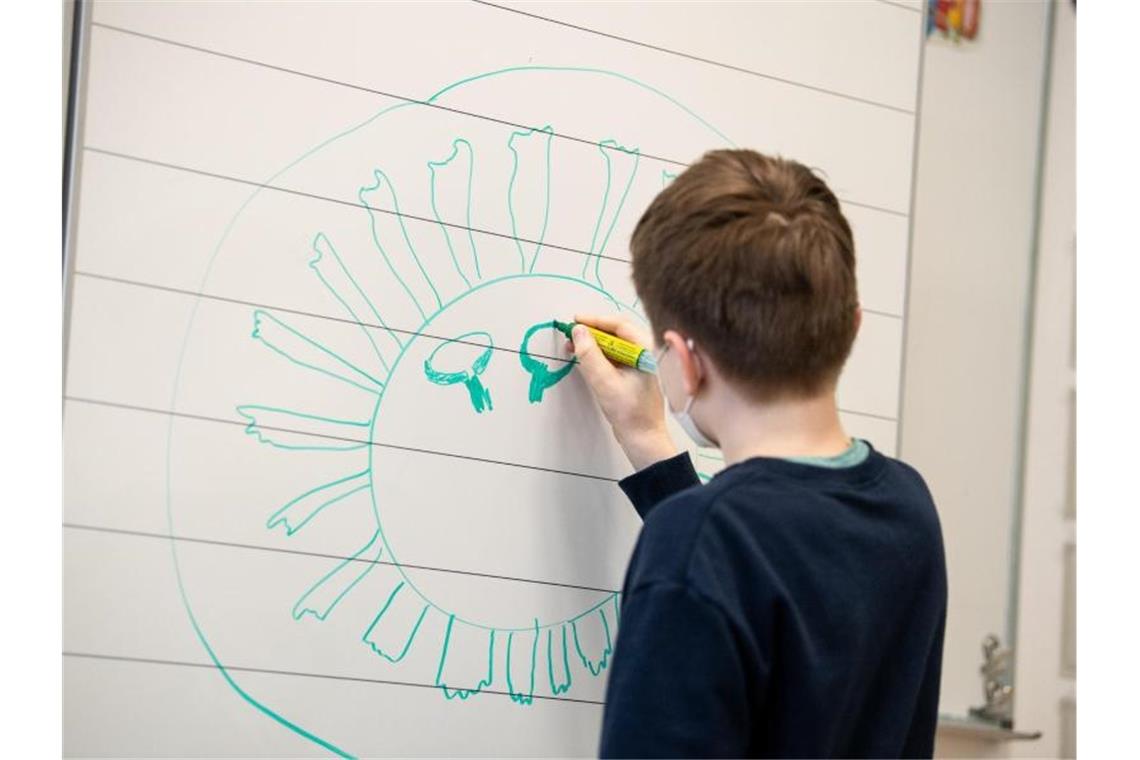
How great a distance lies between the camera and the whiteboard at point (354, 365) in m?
1.04

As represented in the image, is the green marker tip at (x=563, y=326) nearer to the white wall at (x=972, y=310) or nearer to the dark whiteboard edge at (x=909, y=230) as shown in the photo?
A: the dark whiteboard edge at (x=909, y=230)

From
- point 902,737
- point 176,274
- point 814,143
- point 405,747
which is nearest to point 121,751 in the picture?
point 405,747

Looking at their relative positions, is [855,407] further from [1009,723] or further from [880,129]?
[1009,723]

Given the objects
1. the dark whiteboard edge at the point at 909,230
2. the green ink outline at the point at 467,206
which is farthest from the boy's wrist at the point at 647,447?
the dark whiteboard edge at the point at 909,230

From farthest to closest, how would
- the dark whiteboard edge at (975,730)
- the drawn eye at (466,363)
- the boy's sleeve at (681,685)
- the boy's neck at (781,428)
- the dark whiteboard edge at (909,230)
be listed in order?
1. the dark whiteboard edge at (975,730)
2. the dark whiteboard edge at (909,230)
3. the drawn eye at (466,363)
4. the boy's neck at (781,428)
5. the boy's sleeve at (681,685)

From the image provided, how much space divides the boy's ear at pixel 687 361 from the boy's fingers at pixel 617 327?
0.79ft

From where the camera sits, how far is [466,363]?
117cm

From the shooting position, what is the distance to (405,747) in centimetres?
112

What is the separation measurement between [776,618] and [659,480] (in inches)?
12.2

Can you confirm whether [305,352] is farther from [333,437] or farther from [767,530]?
[767,530]

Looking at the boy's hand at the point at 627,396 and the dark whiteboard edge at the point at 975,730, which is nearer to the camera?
Result: the boy's hand at the point at 627,396

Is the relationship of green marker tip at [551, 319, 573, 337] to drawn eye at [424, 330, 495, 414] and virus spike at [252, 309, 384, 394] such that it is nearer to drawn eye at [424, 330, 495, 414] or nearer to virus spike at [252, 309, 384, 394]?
drawn eye at [424, 330, 495, 414]

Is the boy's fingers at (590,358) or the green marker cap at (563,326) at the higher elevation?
the green marker cap at (563,326)

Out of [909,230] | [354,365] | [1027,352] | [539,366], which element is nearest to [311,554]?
[354,365]
